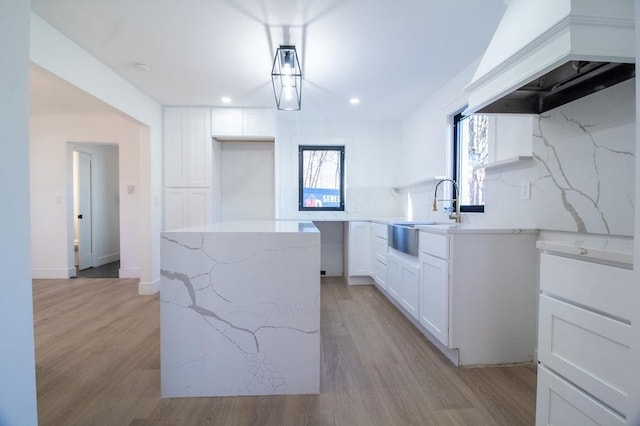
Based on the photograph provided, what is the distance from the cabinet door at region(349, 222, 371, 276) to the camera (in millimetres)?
3848

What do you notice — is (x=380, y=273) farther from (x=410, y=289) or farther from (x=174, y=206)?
(x=174, y=206)

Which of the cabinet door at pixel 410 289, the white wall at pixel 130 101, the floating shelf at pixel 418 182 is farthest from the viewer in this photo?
the floating shelf at pixel 418 182

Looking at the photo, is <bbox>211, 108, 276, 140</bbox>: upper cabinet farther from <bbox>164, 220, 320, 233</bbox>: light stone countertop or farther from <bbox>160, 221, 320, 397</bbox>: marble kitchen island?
<bbox>160, 221, 320, 397</bbox>: marble kitchen island

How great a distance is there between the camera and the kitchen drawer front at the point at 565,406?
2.99 ft

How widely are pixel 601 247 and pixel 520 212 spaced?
122 cm

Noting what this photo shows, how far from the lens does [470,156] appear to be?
112 inches

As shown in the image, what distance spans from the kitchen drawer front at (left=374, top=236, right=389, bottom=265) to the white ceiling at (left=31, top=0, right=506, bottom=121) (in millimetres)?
1705

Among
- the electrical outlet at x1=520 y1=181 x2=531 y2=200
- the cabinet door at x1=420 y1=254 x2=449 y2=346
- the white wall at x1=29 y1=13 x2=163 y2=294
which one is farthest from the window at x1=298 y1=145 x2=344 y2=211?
the electrical outlet at x1=520 y1=181 x2=531 y2=200

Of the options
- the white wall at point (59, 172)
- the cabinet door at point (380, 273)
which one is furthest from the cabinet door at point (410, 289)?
the white wall at point (59, 172)

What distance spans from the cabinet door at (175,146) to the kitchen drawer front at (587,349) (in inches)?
154

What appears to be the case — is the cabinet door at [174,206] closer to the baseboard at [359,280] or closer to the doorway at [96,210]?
the doorway at [96,210]

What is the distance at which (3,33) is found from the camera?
26.7 inches

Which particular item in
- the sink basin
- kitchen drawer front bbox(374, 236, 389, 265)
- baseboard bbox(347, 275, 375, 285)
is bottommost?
baseboard bbox(347, 275, 375, 285)

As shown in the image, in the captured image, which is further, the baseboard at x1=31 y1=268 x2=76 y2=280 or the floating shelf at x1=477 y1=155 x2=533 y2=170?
the baseboard at x1=31 y1=268 x2=76 y2=280
